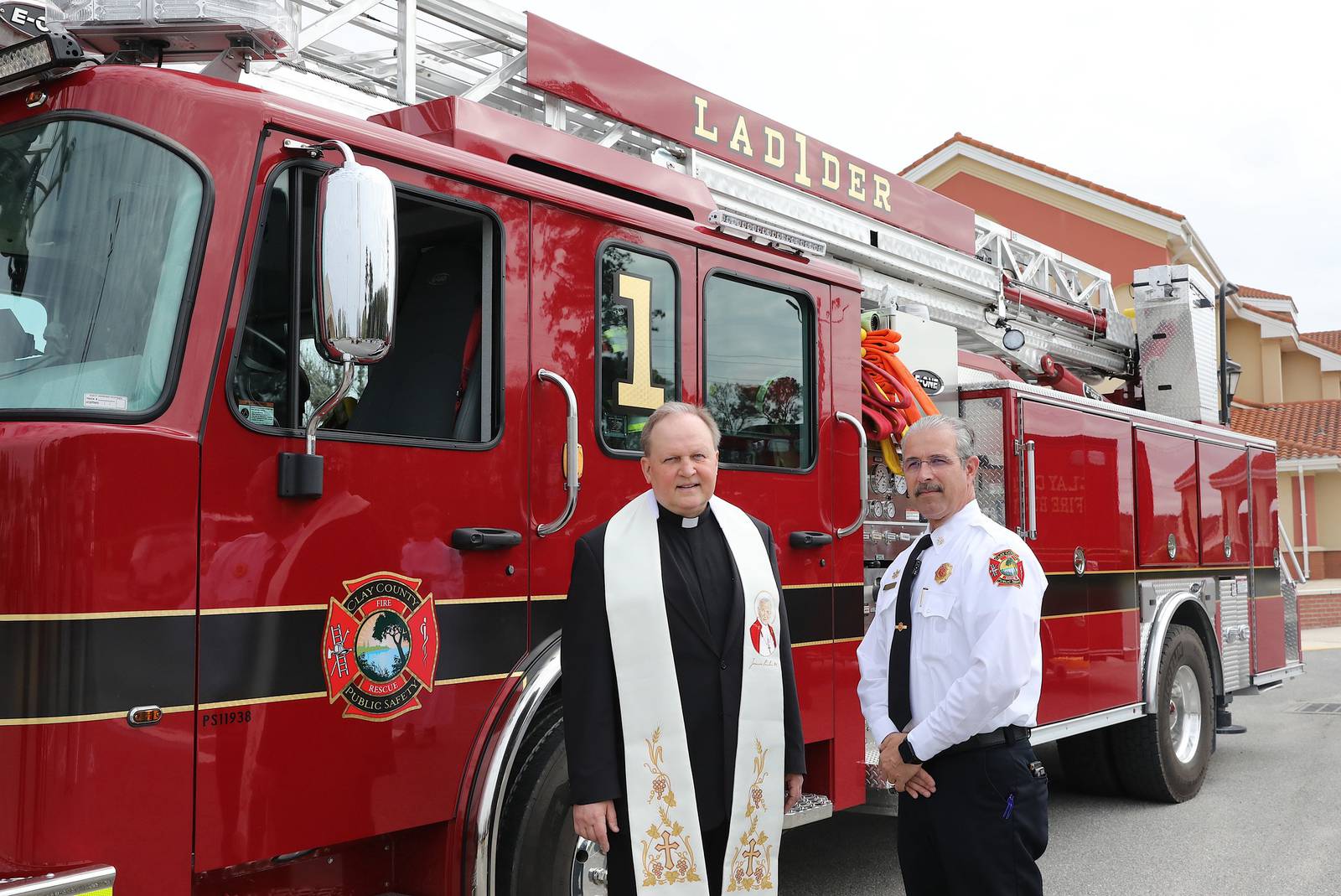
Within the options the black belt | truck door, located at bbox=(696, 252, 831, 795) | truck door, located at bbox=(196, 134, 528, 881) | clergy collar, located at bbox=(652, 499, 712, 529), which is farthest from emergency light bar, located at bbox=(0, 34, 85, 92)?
the black belt

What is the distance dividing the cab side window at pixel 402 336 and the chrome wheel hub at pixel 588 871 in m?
1.24

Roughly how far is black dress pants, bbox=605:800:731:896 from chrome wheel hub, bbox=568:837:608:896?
60cm

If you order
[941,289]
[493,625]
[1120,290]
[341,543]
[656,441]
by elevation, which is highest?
[1120,290]

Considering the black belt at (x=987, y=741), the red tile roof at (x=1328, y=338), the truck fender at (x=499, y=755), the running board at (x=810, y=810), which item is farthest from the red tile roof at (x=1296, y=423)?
the truck fender at (x=499, y=755)

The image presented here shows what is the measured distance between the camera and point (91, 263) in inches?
107

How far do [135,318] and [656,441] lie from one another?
3.99 ft

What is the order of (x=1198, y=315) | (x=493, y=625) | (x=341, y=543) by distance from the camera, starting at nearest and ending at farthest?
1. (x=341, y=543)
2. (x=493, y=625)
3. (x=1198, y=315)

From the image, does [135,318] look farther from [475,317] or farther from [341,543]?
[475,317]

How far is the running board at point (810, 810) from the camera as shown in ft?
13.5

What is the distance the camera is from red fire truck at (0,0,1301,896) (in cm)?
254

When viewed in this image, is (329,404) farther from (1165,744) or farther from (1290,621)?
(1290,621)

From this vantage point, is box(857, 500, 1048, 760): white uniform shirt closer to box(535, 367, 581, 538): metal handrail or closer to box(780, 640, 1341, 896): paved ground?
box(535, 367, 581, 538): metal handrail

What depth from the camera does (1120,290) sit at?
23.1 meters

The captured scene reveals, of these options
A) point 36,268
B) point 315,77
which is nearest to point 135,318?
point 36,268
